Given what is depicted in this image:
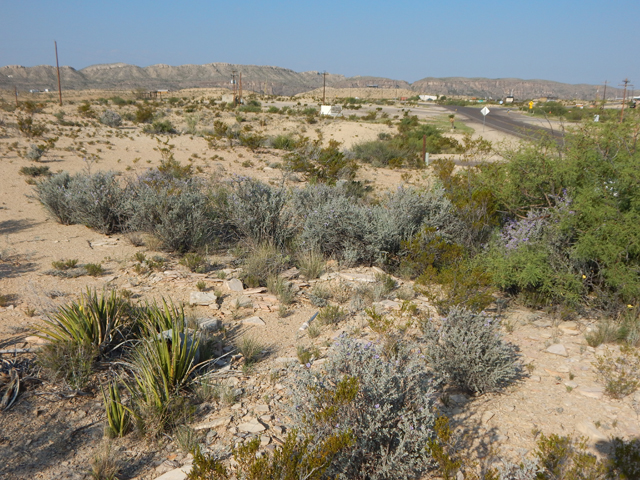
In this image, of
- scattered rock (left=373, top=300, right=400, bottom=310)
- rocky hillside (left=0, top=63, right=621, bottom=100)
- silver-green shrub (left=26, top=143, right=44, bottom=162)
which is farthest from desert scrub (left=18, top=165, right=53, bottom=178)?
rocky hillside (left=0, top=63, right=621, bottom=100)

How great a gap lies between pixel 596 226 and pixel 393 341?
3168 millimetres

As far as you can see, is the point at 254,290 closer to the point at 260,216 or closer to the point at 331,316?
the point at 331,316

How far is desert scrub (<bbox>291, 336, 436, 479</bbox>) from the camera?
284 cm

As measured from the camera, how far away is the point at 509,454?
3.16 metres

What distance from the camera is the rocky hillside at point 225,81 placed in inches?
4793

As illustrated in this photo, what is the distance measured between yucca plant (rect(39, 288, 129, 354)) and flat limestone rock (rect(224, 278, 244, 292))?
175 centimetres

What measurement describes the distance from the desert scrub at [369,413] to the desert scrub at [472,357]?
2.35 feet

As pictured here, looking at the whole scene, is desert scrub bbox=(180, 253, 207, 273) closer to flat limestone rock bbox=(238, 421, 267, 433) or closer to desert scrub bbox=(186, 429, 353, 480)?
flat limestone rock bbox=(238, 421, 267, 433)

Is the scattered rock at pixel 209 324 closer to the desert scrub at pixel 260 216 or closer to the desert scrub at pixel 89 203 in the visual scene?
the desert scrub at pixel 260 216

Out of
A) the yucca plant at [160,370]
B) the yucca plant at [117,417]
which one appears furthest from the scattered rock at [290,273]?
the yucca plant at [117,417]

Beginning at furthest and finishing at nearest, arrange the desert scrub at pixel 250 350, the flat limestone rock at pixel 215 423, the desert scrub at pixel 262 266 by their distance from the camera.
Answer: the desert scrub at pixel 262 266
the desert scrub at pixel 250 350
the flat limestone rock at pixel 215 423

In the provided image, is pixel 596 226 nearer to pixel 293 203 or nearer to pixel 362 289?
pixel 362 289

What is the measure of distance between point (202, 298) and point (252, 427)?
248 centimetres

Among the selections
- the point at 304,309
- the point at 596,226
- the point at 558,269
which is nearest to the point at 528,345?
the point at 558,269
